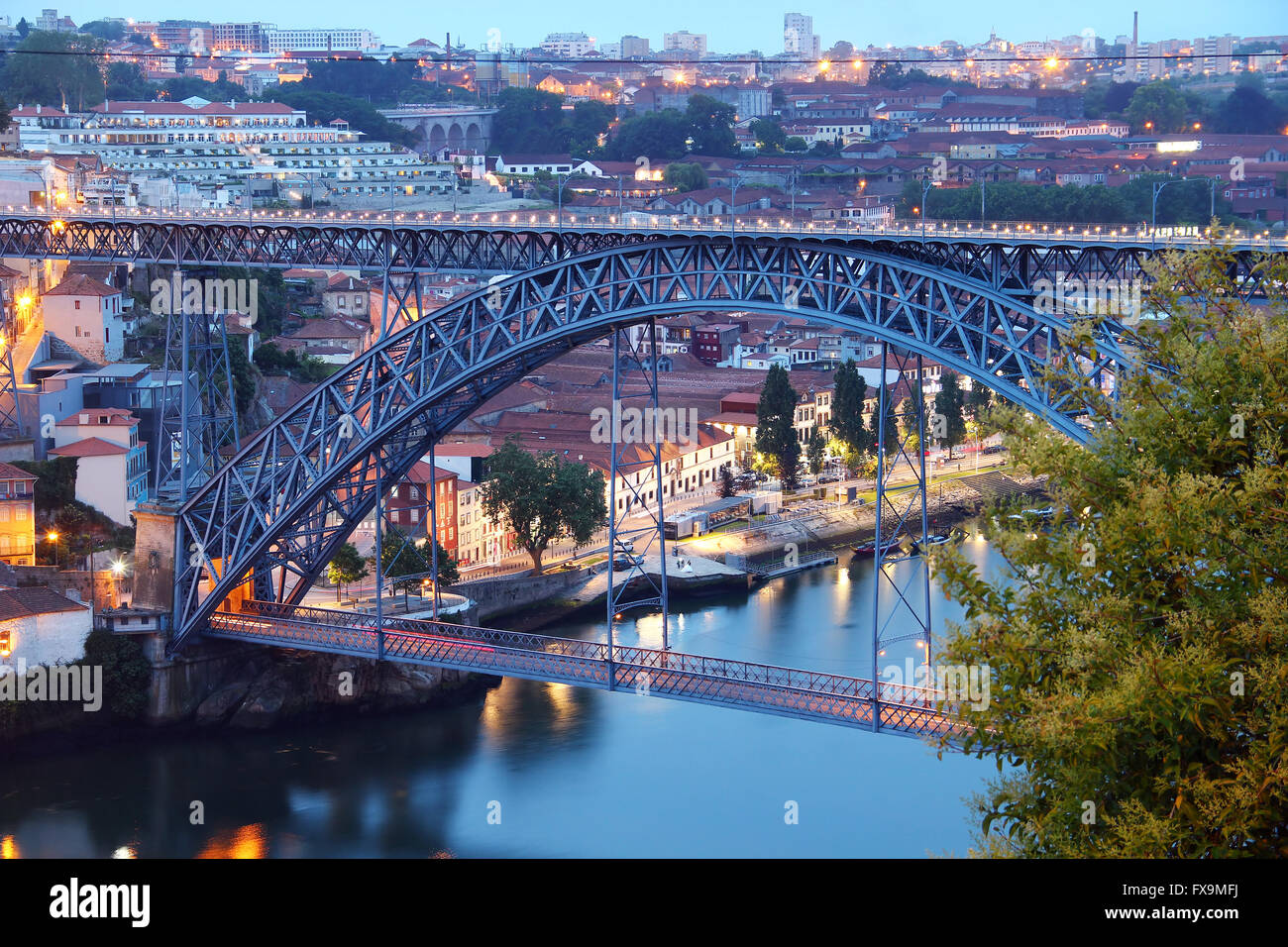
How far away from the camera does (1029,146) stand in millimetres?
46375

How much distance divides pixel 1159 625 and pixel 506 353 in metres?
10.4

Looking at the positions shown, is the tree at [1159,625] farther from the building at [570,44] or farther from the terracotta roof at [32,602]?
the building at [570,44]

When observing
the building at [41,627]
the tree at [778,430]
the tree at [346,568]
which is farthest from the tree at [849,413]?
the building at [41,627]

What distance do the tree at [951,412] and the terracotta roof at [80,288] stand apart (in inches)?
501

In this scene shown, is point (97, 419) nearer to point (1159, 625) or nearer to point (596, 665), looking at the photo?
point (596, 665)

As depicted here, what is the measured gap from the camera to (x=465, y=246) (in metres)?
16.4

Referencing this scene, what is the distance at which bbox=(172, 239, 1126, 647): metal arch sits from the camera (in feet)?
44.2

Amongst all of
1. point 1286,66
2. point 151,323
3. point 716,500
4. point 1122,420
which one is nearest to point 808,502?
point 716,500

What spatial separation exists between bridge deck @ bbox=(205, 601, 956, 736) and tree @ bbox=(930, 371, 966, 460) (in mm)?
12763

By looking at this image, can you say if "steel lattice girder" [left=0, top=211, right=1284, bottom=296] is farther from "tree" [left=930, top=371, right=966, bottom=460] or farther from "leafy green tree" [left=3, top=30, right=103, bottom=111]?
"leafy green tree" [left=3, top=30, right=103, bottom=111]

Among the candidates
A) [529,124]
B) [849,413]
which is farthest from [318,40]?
[849,413]

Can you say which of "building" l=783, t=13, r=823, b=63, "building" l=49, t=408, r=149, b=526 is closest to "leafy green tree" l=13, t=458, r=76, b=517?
"building" l=49, t=408, r=149, b=526

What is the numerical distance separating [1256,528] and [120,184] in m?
29.5

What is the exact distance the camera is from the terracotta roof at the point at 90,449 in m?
19.6
